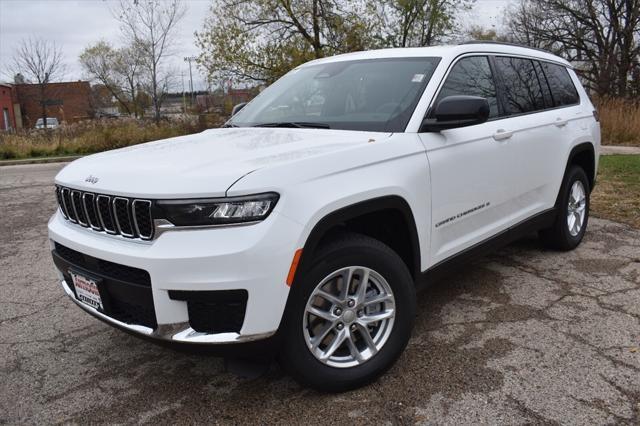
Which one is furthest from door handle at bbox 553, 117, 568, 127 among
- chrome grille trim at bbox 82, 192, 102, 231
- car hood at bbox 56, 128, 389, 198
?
chrome grille trim at bbox 82, 192, 102, 231

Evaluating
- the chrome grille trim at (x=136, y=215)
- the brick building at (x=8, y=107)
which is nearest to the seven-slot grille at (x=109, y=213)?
the chrome grille trim at (x=136, y=215)

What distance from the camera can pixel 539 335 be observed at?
11.0ft

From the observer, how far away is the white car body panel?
2227 millimetres

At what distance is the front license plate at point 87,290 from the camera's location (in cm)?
258

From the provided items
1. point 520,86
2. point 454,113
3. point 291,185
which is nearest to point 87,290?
point 291,185

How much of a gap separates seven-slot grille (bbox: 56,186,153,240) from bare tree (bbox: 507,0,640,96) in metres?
27.9

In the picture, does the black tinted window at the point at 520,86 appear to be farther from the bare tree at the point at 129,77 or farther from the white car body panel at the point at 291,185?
the bare tree at the point at 129,77

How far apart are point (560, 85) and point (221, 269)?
3.92m

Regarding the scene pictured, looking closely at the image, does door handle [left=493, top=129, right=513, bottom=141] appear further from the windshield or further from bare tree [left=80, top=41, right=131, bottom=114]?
bare tree [left=80, top=41, right=131, bottom=114]

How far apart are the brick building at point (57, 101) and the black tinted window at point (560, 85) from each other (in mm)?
53204

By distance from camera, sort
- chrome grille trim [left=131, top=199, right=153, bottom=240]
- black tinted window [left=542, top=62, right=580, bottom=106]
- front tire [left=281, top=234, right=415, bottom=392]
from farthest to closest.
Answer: black tinted window [left=542, top=62, right=580, bottom=106] < front tire [left=281, top=234, right=415, bottom=392] < chrome grille trim [left=131, top=199, right=153, bottom=240]

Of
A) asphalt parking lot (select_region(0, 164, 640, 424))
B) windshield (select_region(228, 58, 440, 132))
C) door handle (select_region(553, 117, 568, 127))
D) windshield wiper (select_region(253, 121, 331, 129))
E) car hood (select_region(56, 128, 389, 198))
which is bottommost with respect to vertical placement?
asphalt parking lot (select_region(0, 164, 640, 424))

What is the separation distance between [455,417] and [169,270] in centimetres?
149

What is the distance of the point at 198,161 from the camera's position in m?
2.59
